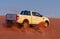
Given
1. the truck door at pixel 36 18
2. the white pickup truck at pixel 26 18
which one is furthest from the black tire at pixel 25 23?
the truck door at pixel 36 18

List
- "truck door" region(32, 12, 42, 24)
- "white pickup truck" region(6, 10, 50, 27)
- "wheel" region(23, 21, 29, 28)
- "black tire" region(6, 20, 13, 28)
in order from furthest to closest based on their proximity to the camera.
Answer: "truck door" region(32, 12, 42, 24), "black tire" region(6, 20, 13, 28), "wheel" region(23, 21, 29, 28), "white pickup truck" region(6, 10, 50, 27)

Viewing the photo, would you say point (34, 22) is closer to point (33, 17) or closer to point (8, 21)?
point (33, 17)

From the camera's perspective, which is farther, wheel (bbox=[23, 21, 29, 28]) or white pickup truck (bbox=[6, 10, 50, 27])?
wheel (bbox=[23, 21, 29, 28])

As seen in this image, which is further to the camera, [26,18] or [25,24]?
[26,18]

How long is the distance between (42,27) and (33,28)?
3.78ft

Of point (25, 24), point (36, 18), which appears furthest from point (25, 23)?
point (36, 18)

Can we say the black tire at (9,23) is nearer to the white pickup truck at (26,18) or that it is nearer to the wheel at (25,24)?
the white pickup truck at (26,18)

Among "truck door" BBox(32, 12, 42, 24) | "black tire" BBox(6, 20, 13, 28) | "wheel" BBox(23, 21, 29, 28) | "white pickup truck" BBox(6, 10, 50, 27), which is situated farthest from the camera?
"truck door" BBox(32, 12, 42, 24)

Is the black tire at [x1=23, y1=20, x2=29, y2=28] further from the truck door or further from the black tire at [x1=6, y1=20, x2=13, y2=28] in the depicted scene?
the black tire at [x1=6, y1=20, x2=13, y2=28]

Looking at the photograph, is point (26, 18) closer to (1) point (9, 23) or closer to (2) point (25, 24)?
(2) point (25, 24)

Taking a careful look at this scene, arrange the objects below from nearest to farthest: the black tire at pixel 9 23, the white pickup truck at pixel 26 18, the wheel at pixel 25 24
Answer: the white pickup truck at pixel 26 18, the wheel at pixel 25 24, the black tire at pixel 9 23

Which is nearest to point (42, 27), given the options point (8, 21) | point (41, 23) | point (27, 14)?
point (41, 23)

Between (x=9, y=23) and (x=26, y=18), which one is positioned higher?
(x=26, y=18)

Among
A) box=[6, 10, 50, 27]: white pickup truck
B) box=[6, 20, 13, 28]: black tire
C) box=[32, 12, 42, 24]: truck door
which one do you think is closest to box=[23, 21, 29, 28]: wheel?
box=[6, 10, 50, 27]: white pickup truck
